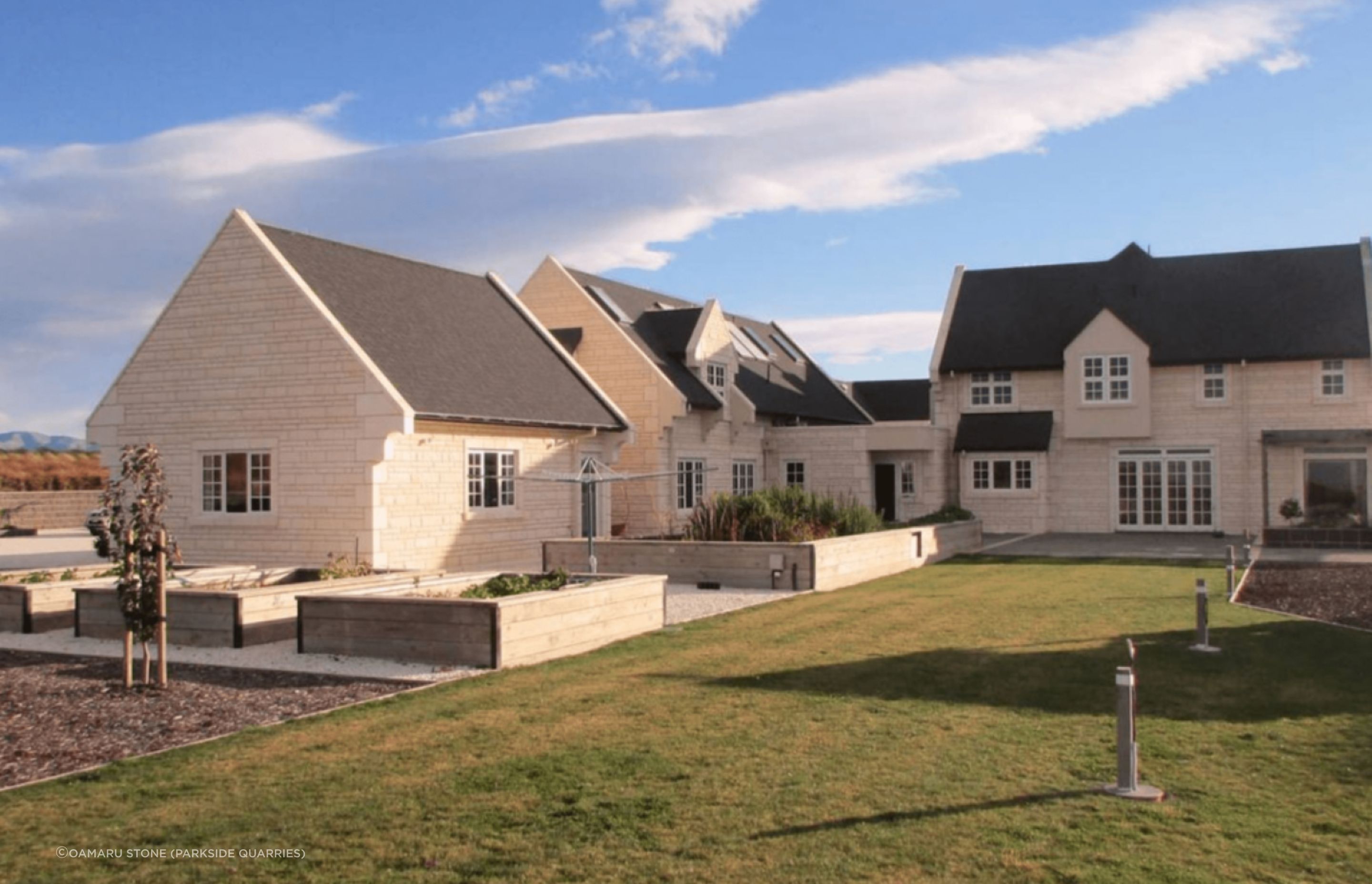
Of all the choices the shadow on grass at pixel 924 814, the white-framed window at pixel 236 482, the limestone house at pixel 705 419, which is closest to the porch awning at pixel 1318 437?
the limestone house at pixel 705 419

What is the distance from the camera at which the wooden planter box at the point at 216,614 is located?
14312 mm

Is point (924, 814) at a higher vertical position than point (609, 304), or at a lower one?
lower

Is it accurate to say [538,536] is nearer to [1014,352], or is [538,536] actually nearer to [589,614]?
[589,614]

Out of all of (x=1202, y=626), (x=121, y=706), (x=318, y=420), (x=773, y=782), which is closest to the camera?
(x=773, y=782)

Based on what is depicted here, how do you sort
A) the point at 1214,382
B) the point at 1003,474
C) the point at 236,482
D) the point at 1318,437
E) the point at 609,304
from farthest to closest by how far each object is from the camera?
the point at 1003,474 < the point at 1214,382 < the point at 1318,437 < the point at 609,304 < the point at 236,482

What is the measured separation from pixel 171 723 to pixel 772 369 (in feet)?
106

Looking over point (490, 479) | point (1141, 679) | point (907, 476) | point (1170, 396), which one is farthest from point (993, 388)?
point (1141, 679)

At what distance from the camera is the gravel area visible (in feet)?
56.5

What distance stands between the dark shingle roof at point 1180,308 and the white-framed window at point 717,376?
8.52m

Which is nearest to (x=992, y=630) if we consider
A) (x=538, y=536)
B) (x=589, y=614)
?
(x=589, y=614)

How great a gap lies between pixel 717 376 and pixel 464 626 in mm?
23506

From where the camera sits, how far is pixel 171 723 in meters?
10.0

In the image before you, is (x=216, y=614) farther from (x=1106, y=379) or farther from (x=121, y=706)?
(x=1106, y=379)

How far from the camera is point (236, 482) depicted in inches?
Result: 890
